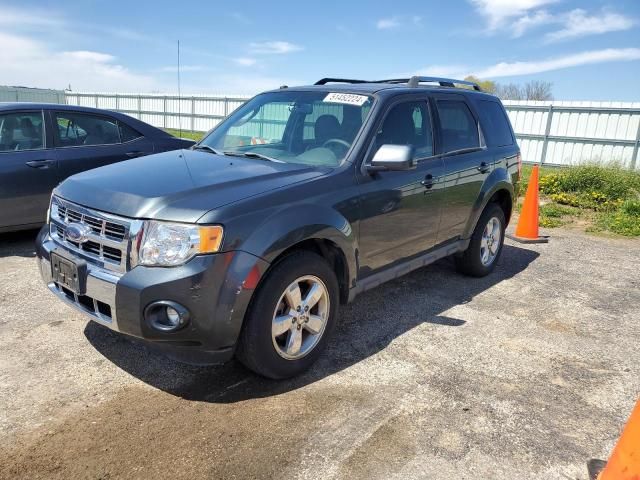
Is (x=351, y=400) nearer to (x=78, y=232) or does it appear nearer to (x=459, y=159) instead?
(x=78, y=232)

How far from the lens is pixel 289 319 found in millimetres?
3201

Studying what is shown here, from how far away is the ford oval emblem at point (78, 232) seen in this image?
9.99 feet

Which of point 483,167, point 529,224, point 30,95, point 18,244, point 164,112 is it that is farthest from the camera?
point 30,95

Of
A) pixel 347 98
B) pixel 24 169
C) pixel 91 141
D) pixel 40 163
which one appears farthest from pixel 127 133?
pixel 347 98

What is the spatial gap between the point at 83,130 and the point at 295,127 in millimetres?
3161

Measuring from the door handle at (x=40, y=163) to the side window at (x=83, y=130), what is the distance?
28 centimetres

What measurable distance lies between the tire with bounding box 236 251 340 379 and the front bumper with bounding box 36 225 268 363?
0.38 ft

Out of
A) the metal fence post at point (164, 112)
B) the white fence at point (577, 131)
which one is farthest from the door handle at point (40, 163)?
the metal fence post at point (164, 112)

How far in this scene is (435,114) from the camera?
180 inches

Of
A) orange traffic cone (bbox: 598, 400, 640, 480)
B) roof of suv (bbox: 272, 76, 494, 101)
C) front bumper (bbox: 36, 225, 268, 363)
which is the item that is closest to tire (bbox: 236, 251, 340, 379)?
front bumper (bbox: 36, 225, 268, 363)

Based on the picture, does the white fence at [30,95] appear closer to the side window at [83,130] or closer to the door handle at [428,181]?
the side window at [83,130]

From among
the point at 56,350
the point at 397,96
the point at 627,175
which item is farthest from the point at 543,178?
the point at 56,350

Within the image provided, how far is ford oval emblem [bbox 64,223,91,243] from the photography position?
3.04 metres

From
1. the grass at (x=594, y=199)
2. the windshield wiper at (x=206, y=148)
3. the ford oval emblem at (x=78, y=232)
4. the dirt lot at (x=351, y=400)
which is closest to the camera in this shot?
the dirt lot at (x=351, y=400)
